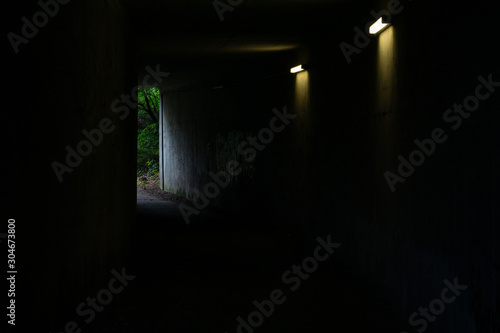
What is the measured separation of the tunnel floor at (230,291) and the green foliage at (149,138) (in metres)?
18.9

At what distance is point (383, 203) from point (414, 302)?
1.79 metres

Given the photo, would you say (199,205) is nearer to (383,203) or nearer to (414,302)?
(383,203)

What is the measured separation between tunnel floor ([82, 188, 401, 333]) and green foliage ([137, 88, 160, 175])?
62.0 feet

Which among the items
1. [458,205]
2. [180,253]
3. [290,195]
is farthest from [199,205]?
[458,205]

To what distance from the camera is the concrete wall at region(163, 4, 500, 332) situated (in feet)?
16.3

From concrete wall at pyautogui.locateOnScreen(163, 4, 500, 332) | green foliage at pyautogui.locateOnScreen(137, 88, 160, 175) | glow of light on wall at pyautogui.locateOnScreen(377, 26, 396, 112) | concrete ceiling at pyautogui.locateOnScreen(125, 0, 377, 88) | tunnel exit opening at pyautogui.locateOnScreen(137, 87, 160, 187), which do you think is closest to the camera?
concrete wall at pyautogui.locateOnScreen(163, 4, 500, 332)

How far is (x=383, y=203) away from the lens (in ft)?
27.8

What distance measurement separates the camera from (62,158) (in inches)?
245

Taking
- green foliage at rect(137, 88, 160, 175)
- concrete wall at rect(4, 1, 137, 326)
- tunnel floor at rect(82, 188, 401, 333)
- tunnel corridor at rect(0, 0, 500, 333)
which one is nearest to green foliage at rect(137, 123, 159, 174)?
green foliage at rect(137, 88, 160, 175)

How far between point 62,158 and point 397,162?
339cm

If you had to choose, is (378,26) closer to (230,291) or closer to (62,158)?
(230,291)

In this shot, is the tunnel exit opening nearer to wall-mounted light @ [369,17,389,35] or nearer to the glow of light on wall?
the glow of light on wall

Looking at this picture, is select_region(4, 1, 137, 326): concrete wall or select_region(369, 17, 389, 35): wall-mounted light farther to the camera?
select_region(369, 17, 389, 35): wall-mounted light

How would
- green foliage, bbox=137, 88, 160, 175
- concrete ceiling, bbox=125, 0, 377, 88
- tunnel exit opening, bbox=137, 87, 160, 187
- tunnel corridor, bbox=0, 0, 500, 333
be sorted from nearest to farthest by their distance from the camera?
tunnel corridor, bbox=0, 0, 500, 333, concrete ceiling, bbox=125, 0, 377, 88, tunnel exit opening, bbox=137, 87, 160, 187, green foliage, bbox=137, 88, 160, 175
